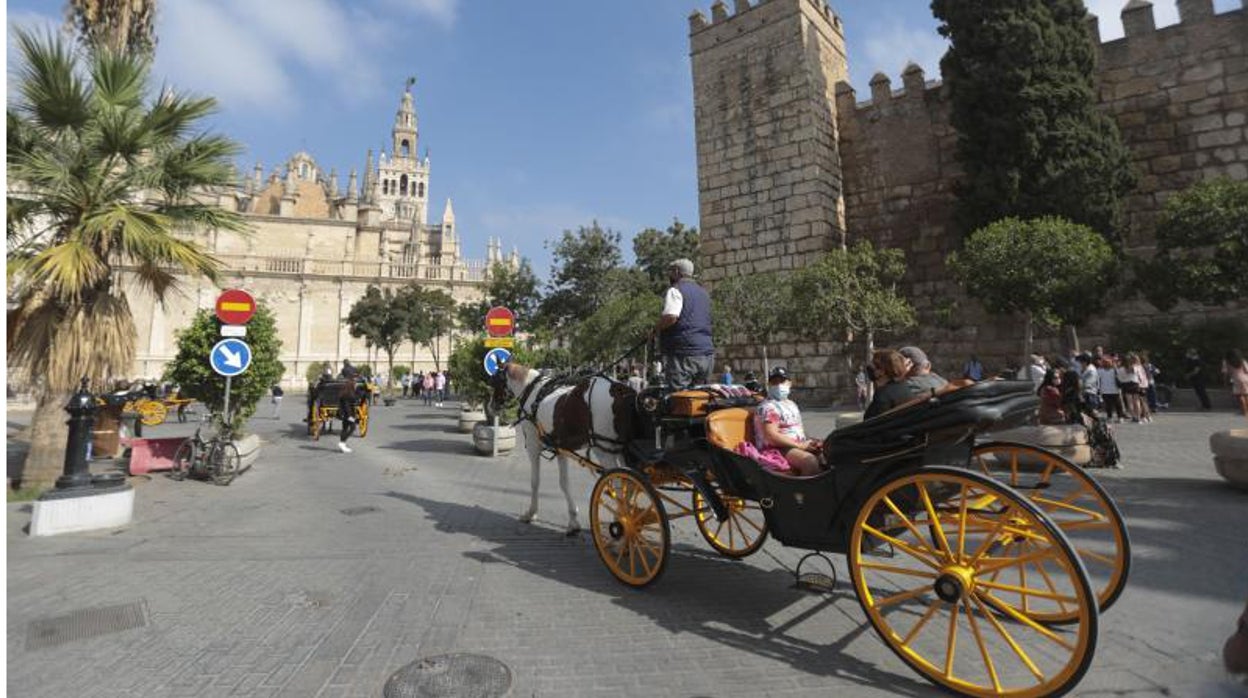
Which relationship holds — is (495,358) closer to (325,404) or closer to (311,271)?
(325,404)

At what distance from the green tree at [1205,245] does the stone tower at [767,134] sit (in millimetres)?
8441

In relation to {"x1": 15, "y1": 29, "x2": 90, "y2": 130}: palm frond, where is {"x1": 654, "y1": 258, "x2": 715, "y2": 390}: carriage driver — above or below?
below

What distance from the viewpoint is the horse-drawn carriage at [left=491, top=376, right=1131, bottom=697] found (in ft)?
8.77

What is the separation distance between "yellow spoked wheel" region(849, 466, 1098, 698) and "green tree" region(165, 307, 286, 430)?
1014 centimetres

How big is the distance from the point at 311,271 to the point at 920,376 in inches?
2407

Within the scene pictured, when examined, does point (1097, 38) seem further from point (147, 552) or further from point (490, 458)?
point (147, 552)

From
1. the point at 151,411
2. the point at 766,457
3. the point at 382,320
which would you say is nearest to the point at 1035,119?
the point at 766,457

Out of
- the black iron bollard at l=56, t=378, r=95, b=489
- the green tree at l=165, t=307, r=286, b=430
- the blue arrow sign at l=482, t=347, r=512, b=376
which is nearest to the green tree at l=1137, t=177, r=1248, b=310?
the blue arrow sign at l=482, t=347, r=512, b=376

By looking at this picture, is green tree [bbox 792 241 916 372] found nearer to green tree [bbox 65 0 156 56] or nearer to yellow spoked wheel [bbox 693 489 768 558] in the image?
yellow spoked wheel [bbox 693 489 768 558]

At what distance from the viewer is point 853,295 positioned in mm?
17500

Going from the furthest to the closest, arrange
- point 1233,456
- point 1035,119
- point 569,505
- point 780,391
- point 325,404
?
point 1035,119
point 325,404
point 780,391
point 1233,456
point 569,505

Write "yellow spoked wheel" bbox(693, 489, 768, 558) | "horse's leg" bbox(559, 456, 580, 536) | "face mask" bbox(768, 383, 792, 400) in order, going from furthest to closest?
"face mask" bbox(768, 383, 792, 400), "horse's leg" bbox(559, 456, 580, 536), "yellow spoked wheel" bbox(693, 489, 768, 558)

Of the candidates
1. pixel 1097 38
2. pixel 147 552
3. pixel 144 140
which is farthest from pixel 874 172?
pixel 147 552

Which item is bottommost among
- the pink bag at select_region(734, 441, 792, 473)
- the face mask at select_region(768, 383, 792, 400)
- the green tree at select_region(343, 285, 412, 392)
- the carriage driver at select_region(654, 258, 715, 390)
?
the pink bag at select_region(734, 441, 792, 473)
